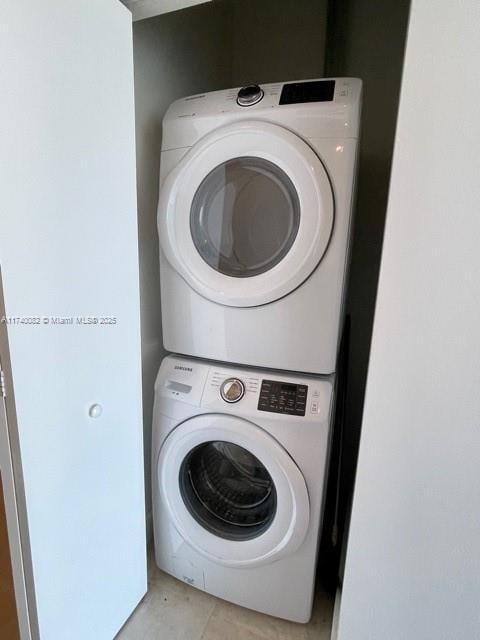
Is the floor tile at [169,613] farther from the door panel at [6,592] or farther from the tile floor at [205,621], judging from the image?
the door panel at [6,592]

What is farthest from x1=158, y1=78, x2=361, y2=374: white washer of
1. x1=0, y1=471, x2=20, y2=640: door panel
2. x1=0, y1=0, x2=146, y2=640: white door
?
x1=0, y1=471, x2=20, y2=640: door panel

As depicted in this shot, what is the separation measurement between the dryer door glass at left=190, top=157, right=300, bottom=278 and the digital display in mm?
187

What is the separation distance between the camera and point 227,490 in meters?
1.32

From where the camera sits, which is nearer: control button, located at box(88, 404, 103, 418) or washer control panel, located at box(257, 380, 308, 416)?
control button, located at box(88, 404, 103, 418)

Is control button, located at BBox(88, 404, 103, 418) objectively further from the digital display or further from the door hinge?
the digital display

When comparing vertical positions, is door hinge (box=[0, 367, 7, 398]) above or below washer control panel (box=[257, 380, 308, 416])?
above

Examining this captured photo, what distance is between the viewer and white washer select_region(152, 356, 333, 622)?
3.47 feet

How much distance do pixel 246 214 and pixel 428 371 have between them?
0.72m

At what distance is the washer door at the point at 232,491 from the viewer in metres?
1.07

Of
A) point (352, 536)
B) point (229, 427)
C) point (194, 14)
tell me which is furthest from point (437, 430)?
point (194, 14)

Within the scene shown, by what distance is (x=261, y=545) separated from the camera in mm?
1136

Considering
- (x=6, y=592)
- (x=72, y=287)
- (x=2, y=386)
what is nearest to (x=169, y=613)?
(x=6, y=592)

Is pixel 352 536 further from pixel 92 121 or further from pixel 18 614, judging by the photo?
pixel 92 121
